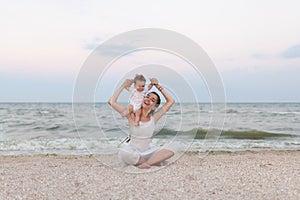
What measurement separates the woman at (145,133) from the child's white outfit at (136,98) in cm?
7

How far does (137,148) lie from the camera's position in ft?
21.6

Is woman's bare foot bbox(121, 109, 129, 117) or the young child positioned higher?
the young child

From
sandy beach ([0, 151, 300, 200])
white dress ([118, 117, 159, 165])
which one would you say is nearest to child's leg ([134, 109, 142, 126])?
white dress ([118, 117, 159, 165])

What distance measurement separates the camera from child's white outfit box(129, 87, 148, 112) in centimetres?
552

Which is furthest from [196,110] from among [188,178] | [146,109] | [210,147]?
[210,147]

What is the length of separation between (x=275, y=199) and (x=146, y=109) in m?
2.40

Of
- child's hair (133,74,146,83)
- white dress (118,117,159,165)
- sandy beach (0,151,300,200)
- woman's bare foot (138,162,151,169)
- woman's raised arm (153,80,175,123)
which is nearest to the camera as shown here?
child's hair (133,74,146,83)

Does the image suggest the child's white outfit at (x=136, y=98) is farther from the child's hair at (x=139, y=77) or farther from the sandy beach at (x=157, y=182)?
the sandy beach at (x=157, y=182)

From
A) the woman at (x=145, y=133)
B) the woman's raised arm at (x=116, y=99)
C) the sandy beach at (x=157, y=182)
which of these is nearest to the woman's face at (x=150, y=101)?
the woman at (x=145, y=133)

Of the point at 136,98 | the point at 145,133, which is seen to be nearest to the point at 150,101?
the point at 136,98

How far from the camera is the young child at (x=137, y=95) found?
538cm

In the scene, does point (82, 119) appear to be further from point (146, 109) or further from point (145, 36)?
point (145, 36)

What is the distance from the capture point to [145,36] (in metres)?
5.29

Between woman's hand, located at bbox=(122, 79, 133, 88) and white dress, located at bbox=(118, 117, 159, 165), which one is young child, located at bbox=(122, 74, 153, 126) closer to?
woman's hand, located at bbox=(122, 79, 133, 88)
